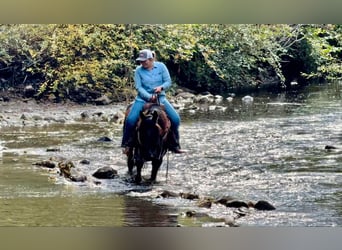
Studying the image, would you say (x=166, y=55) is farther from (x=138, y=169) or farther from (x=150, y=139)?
(x=138, y=169)

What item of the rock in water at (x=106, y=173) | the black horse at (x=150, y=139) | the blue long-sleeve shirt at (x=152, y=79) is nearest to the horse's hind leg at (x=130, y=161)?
the black horse at (x=150, y=139)

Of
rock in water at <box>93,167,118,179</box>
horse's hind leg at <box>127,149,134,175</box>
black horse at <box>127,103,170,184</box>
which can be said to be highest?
black horse at <box>127,103,170,184</box>

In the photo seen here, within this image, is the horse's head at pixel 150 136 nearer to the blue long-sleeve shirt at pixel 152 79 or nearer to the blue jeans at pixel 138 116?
the blue jeans at pixel 138 116

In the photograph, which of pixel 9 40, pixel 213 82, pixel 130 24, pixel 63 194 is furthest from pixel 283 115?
pixel 9 40

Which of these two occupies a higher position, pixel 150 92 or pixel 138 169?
pixel 150 92

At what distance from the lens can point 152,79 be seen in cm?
523

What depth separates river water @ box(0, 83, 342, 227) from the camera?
16.5 feet

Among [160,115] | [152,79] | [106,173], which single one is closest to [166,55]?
[152,79]

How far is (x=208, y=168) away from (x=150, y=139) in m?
0.46

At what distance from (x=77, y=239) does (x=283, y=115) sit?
66.1 inches

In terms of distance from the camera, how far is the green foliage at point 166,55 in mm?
5184

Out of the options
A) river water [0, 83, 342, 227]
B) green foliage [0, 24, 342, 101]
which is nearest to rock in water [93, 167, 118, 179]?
river water [0, 83, 342, 227]

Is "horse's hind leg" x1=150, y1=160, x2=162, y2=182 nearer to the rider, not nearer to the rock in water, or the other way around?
the rider

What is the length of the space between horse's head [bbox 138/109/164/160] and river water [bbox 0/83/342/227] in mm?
101
